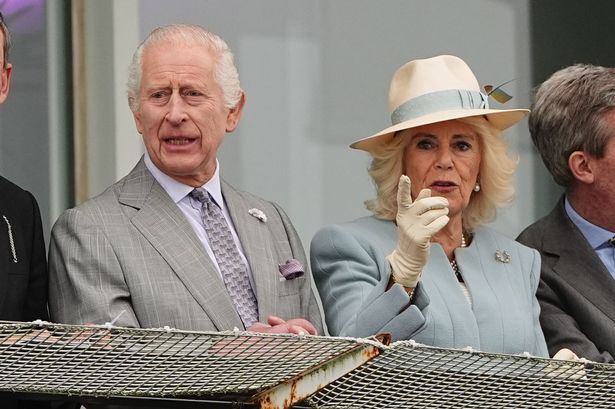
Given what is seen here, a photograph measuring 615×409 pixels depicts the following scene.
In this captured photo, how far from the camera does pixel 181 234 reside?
418 centimetres

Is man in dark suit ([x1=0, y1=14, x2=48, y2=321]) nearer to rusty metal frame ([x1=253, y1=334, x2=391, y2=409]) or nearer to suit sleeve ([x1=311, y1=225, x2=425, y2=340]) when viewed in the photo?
suit sleeve ([x1=311, y1=225, x2=425, y2=340])

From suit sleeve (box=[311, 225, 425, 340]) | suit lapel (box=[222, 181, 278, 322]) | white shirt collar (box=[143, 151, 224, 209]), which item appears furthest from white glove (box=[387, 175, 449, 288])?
white shirt collar (box=[143, 151, 224, 209])

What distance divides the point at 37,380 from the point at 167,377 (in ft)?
0.84

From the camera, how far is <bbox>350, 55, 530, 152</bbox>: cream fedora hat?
454 centimetres

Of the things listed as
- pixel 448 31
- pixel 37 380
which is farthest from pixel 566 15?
pixel 37 380

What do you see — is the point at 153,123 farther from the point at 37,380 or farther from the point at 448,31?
the point at 448,31

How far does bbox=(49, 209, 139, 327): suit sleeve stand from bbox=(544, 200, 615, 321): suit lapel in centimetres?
148

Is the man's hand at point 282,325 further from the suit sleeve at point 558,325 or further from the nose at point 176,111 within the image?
the suit sleeve at point 558,325

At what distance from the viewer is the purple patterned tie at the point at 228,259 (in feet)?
13.7

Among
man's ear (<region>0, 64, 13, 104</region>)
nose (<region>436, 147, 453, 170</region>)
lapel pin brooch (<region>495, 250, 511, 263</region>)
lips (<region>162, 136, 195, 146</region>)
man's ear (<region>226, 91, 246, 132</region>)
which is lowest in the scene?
lapel pin brooch (<region>495, 250, 511, 263</region>)

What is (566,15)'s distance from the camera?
23.0 feet

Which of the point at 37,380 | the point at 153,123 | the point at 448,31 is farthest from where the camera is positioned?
the point at 448,31

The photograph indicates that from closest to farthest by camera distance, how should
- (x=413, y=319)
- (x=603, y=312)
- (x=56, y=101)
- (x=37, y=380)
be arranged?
(x=37, y=380) < (x=413, y=319) < (x=603, y=312) < (x=56, y=101)

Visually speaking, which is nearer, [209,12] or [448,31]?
[209,12]
